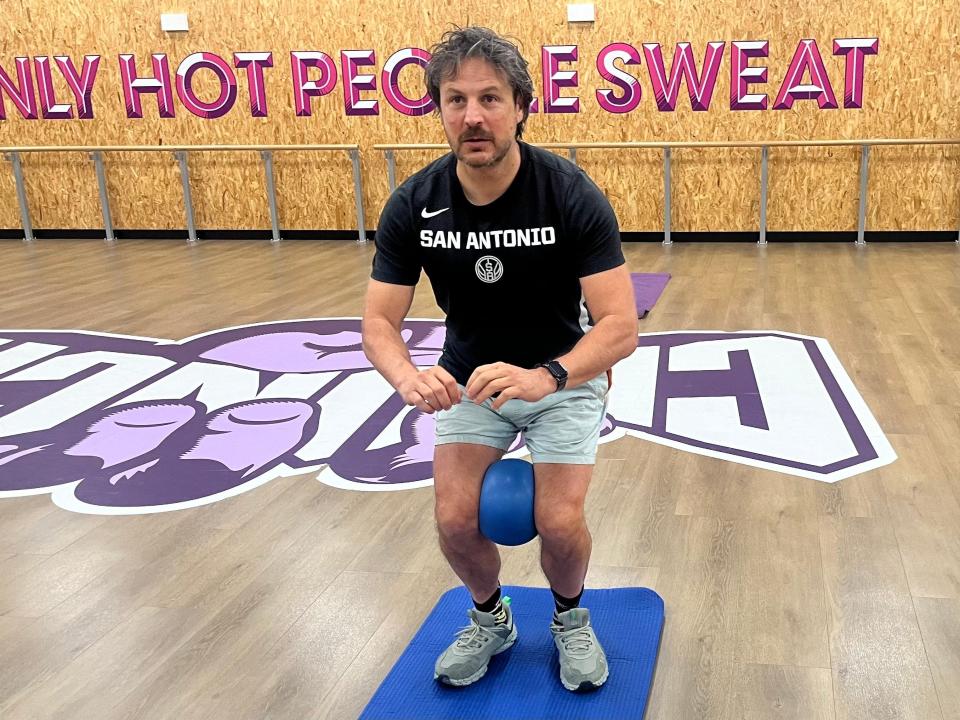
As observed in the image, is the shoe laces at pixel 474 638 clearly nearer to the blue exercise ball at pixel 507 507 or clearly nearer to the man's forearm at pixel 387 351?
the blue exercise ball at pixel 507 507

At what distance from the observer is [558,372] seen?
200 centimetres

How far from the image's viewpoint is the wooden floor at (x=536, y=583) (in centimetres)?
218

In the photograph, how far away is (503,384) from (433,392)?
0.47ft

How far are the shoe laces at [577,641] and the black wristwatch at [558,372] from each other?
612mm

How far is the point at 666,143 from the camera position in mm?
8289

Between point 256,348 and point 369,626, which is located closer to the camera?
point 369,626

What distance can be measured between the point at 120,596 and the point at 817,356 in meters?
3.53

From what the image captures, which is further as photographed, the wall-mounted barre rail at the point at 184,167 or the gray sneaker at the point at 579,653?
the wall-mounted barre rail at the point at 184,167

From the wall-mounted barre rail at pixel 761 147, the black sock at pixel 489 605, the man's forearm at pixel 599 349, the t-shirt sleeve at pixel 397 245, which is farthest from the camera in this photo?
the wall-mounted barre rail at pixel 761 147

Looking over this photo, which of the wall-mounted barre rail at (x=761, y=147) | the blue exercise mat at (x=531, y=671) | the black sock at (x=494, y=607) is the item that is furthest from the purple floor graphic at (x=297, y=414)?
the wall-mounted barre rail at (x=761, y=147)

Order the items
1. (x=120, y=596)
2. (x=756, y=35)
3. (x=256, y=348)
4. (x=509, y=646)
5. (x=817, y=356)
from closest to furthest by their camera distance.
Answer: (x=509, y=646)
(x=120, y=596)
(x=817, y=356)
(x=256, y=348)
(x=756, y=35)

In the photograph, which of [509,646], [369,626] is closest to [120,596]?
[369,626]

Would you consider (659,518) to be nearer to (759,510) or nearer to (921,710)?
(759,510)

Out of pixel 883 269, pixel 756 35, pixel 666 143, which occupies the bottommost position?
pixel 883 269
